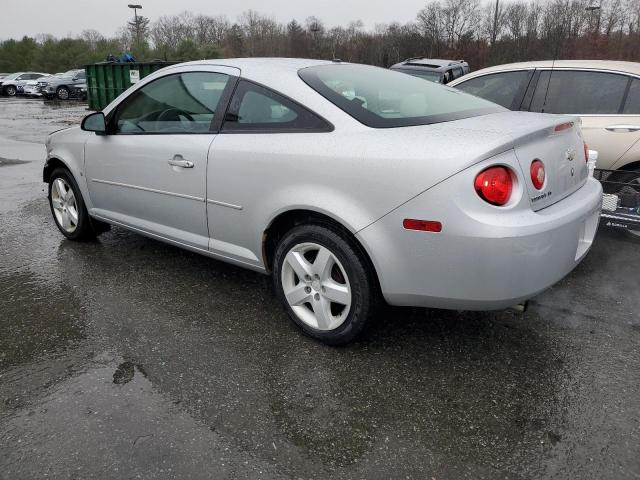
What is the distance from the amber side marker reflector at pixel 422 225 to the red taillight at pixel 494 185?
0.76 ft

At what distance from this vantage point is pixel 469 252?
2.31 m

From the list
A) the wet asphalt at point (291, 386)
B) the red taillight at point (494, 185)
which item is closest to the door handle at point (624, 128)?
the wet asphalt at point (291, 386)

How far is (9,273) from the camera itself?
13.3 feet

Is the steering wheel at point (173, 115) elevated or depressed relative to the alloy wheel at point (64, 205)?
elevated

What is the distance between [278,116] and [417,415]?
1740 millimetres

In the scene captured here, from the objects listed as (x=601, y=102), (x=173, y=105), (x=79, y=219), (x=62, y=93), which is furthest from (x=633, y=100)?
(x=62, y=93)

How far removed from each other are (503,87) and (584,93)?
2.42 feet

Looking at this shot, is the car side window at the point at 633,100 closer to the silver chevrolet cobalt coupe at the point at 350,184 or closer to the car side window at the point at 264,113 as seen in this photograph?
the silver chevrolet cobalt coupe at the point at 350,184

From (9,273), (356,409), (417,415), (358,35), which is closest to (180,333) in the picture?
(356,409)

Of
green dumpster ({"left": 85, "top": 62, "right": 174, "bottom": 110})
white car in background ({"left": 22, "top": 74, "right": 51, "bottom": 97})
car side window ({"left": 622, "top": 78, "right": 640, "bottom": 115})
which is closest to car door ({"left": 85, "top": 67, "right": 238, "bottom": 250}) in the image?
car side window ({"left": 622, "top": 78, "right": 640, "bottom": 115})

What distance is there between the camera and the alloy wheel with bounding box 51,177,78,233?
4.63m

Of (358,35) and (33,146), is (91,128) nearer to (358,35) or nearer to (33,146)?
(33,146)

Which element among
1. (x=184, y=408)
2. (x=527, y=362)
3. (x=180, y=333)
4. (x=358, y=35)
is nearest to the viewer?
(x=184, y=408)

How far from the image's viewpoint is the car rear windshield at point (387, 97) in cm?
280
